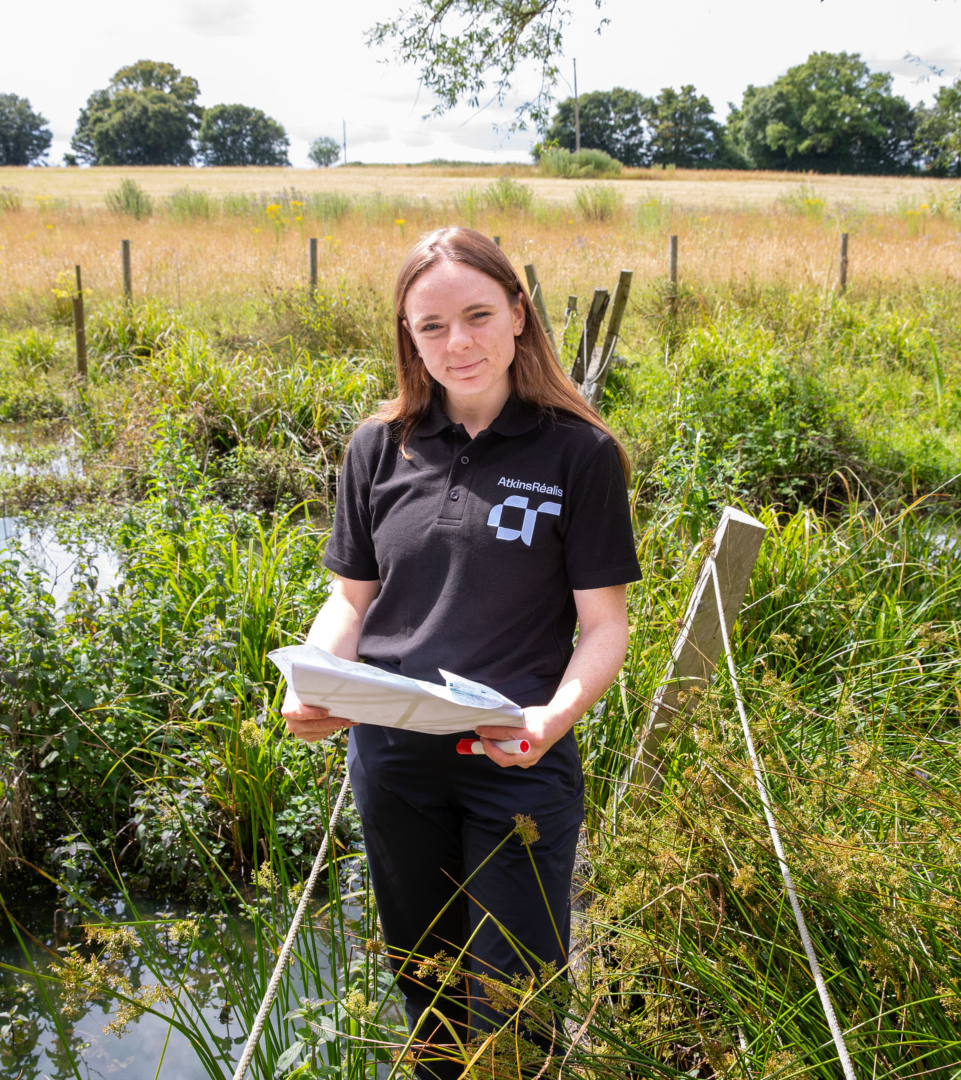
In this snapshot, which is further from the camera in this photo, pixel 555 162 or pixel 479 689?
pixel 555 162

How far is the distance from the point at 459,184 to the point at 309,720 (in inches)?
1196

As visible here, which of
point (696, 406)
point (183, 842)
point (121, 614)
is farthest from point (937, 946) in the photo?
point (696, 406)

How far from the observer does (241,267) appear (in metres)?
11.1

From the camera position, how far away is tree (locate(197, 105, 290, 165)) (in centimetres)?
8044

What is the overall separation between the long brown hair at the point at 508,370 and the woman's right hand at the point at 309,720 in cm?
58

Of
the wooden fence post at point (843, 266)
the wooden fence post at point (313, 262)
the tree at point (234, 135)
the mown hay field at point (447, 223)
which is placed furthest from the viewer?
the tree at point (234, 135)

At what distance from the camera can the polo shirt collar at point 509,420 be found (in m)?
1.58

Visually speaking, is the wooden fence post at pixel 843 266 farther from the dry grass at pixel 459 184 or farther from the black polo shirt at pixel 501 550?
the dry grass at pixel 459 184

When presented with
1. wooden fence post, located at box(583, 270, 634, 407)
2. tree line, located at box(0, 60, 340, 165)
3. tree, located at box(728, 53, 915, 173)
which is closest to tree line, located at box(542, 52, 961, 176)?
tree, located at box(728, 53, 915, 173)

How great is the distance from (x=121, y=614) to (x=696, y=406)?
3.99 m

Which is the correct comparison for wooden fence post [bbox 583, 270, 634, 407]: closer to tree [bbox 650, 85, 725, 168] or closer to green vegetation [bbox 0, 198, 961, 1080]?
green vegetation [bbox 0, 198, 961, 1080]

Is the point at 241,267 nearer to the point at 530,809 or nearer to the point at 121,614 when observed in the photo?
the point at 121,614

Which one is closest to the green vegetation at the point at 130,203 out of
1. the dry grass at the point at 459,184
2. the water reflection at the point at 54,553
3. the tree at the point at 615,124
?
the dry grass at the point at 459,184

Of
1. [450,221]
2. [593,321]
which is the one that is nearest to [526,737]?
[593,321]
